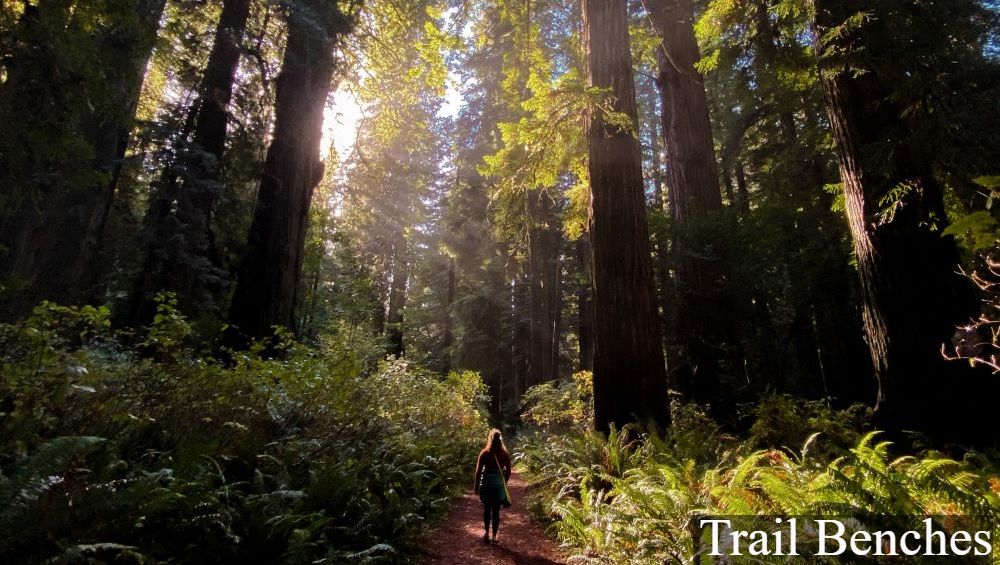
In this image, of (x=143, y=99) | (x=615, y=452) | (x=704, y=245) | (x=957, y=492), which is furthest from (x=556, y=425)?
(x=143, y=99)

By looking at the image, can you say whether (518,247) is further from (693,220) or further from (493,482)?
(493,482)

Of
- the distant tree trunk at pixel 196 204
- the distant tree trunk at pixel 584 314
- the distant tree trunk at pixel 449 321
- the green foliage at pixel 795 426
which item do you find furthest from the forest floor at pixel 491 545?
the distant tree trunk at pixel 449 321

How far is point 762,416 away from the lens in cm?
671

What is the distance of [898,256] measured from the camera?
16.6 ft

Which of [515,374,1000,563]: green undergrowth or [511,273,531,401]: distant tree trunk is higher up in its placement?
[511,273,531,401]: distant tree trunk

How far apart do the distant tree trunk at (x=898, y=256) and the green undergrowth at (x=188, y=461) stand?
5.32m

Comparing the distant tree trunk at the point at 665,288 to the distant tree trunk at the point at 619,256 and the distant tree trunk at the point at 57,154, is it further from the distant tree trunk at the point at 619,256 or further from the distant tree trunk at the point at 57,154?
the distant tree trunk at the point at 57,154

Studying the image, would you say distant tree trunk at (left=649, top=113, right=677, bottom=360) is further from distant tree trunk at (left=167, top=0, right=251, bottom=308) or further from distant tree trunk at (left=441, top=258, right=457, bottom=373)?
distant tree trunk at (left=441, top=258, right=457, bottom=373)

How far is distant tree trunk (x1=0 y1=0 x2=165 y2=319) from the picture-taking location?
516cm

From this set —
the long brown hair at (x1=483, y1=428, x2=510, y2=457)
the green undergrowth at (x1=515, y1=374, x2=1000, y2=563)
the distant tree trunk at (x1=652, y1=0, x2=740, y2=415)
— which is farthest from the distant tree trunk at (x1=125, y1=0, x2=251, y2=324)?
the distant tree trunk at (x1=652, y1=0, x2=740, y2=415)

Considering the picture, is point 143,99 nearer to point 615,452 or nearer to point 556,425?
point 556,425

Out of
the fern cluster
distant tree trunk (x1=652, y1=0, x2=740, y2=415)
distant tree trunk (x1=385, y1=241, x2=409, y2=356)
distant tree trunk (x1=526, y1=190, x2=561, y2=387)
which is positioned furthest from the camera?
distant tree trunk (x1=385, y1=241, x2=409, y2=356)

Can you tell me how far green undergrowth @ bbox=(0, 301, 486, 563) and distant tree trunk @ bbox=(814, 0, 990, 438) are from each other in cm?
532

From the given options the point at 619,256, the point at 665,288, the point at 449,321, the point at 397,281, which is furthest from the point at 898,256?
the point at 397,281
